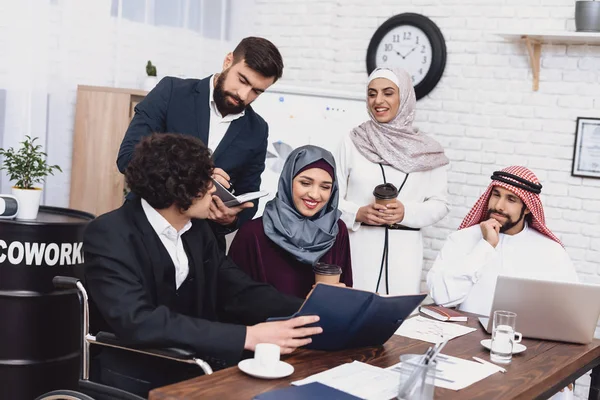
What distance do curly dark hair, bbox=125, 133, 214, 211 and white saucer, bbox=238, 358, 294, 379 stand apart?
52 cm

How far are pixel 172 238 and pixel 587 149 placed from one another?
297 centimetres

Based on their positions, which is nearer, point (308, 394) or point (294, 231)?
point (308, 394)

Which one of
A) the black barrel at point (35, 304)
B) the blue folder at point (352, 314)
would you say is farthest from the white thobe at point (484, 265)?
the black barrel at point (35, 304)

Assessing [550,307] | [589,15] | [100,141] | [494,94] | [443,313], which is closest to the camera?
[550,307]

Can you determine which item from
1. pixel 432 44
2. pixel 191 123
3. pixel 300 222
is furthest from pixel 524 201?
pixel 432 44

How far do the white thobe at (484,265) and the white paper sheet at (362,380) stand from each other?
38.9 inches

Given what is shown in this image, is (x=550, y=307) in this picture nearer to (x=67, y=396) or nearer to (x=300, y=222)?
(x=300, y=222)

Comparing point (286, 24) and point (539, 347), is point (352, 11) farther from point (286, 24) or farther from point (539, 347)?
point (539, 347)

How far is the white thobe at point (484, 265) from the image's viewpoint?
2928mm

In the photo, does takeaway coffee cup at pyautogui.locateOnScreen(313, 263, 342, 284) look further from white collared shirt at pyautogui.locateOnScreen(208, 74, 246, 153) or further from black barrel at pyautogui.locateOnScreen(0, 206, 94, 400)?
black barrel at pyautogui.locateOnScreen(0, 206, 94, 400)

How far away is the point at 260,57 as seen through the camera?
2.74 meters

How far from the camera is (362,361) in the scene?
6.85 ft

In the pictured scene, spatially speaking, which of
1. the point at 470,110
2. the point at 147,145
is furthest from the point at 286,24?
the point at 147,145

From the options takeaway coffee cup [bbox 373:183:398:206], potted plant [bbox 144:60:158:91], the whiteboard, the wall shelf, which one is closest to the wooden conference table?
takeaway coffee cup [bbox 373:183:398:206]
